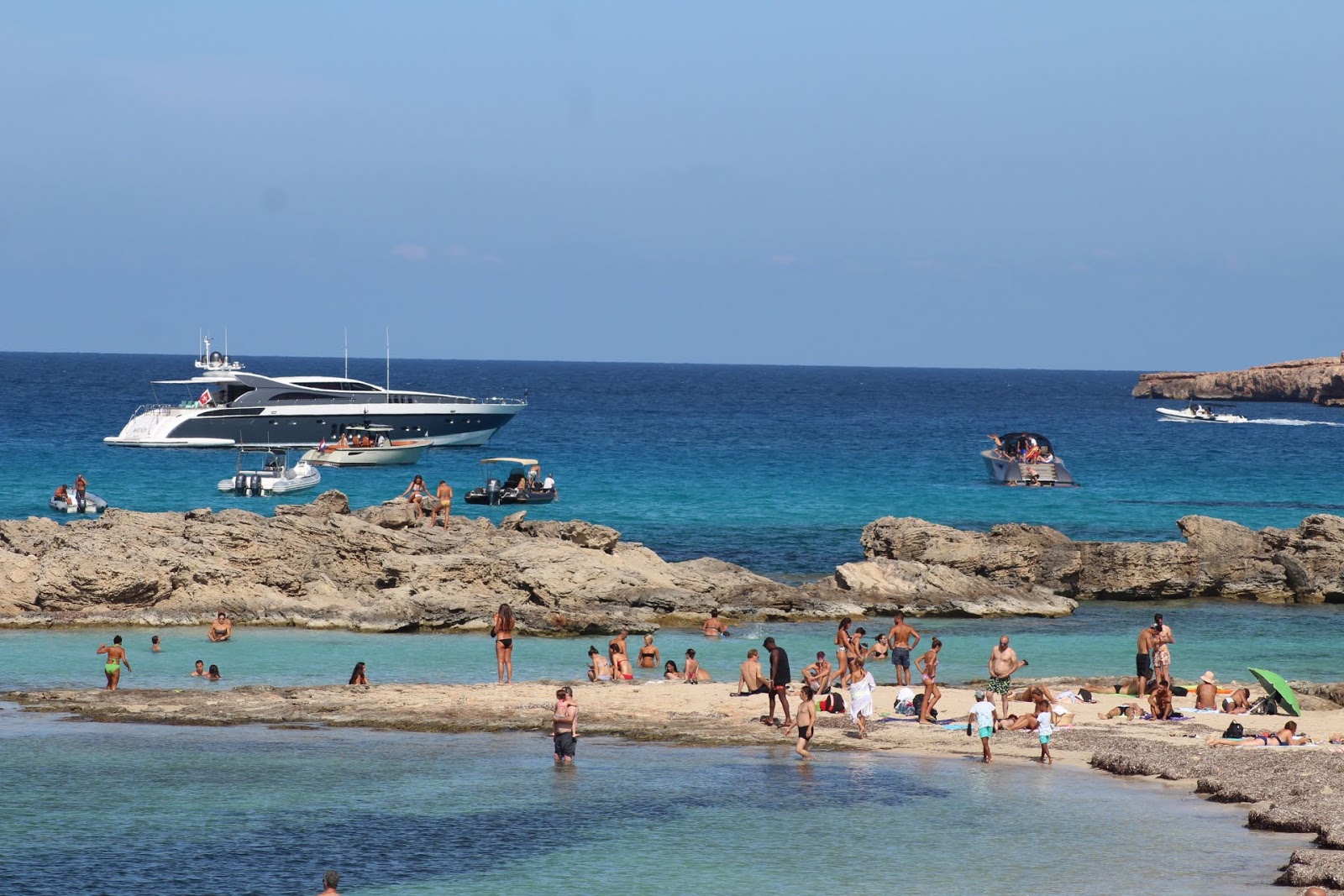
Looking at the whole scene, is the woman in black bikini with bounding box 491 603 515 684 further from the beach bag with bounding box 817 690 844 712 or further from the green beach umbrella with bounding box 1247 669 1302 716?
the green beach umbrella with bounding box 1247 669 1302 716

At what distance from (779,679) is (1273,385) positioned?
17469 cm

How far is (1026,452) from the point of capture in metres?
67.6

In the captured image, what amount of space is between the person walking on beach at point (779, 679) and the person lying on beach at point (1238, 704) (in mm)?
7039

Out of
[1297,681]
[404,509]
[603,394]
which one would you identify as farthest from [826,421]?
[1297,681]

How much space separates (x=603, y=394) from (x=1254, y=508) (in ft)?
424

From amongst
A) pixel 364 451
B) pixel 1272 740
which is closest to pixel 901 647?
pixel 1272 740

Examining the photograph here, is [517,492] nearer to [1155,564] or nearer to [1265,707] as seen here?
[1155,564]

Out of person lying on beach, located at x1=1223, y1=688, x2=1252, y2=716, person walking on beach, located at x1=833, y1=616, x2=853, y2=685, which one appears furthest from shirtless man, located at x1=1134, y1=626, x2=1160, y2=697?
person walking on beach, located at x1=833, y1=616, x2=853, y2=685

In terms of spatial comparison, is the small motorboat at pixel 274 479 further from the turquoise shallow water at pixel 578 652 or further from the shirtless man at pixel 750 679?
the shirtless man at pixel 750 679

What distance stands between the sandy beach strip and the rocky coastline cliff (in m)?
7.34

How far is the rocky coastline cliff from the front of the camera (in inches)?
1305

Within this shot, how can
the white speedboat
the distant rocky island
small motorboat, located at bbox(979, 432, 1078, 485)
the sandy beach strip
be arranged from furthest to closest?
the distant rocky island
the white speedboat
small motorboat, located at bbox(979, 432, 1078, 485)
the sandy beach strip

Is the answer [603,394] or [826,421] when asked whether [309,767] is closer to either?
[826,421]

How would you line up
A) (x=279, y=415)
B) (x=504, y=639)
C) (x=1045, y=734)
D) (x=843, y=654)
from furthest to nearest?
(x=279, y=415) → (x=504, y=639) → (x=843, y=654) → (x=1045, y=734)
